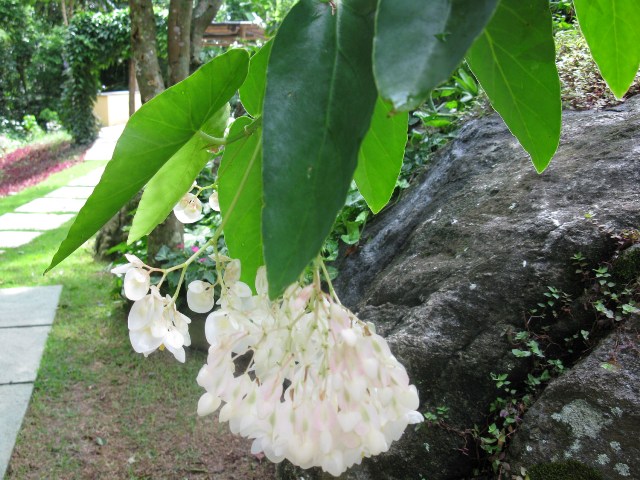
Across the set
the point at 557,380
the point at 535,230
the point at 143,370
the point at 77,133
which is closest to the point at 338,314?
the point at 557,380

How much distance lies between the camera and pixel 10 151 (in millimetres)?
10258

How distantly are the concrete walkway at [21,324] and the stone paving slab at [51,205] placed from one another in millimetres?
10

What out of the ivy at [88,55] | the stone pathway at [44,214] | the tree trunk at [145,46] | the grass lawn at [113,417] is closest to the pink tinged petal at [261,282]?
the grass lawn at [113,417]

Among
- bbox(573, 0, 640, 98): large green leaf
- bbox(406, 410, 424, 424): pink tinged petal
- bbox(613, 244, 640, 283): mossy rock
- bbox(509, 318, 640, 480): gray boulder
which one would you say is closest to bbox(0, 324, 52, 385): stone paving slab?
bbox(509, 318, 640, 480): gray boulder

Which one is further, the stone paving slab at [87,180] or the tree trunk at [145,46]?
the stone paving slab at [87,180]

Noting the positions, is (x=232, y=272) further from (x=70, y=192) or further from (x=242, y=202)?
(x=70, y=192)

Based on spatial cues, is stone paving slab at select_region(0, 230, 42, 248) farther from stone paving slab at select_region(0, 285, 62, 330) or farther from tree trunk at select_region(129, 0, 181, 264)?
tree trunk at select_region(129, 0, 181, 264)

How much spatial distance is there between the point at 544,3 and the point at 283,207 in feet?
0.76

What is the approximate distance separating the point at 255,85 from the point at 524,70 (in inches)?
7.9

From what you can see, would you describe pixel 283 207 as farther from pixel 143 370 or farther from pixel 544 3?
pixel 143 370

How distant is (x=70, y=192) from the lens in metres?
6.94

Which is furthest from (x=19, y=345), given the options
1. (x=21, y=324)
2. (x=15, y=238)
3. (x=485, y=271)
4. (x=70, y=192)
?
(x=70, y=192)

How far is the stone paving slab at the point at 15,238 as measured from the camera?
5008 mm

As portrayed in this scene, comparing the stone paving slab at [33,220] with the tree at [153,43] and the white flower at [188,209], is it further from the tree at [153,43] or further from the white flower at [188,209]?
the white flower at [188,209]
